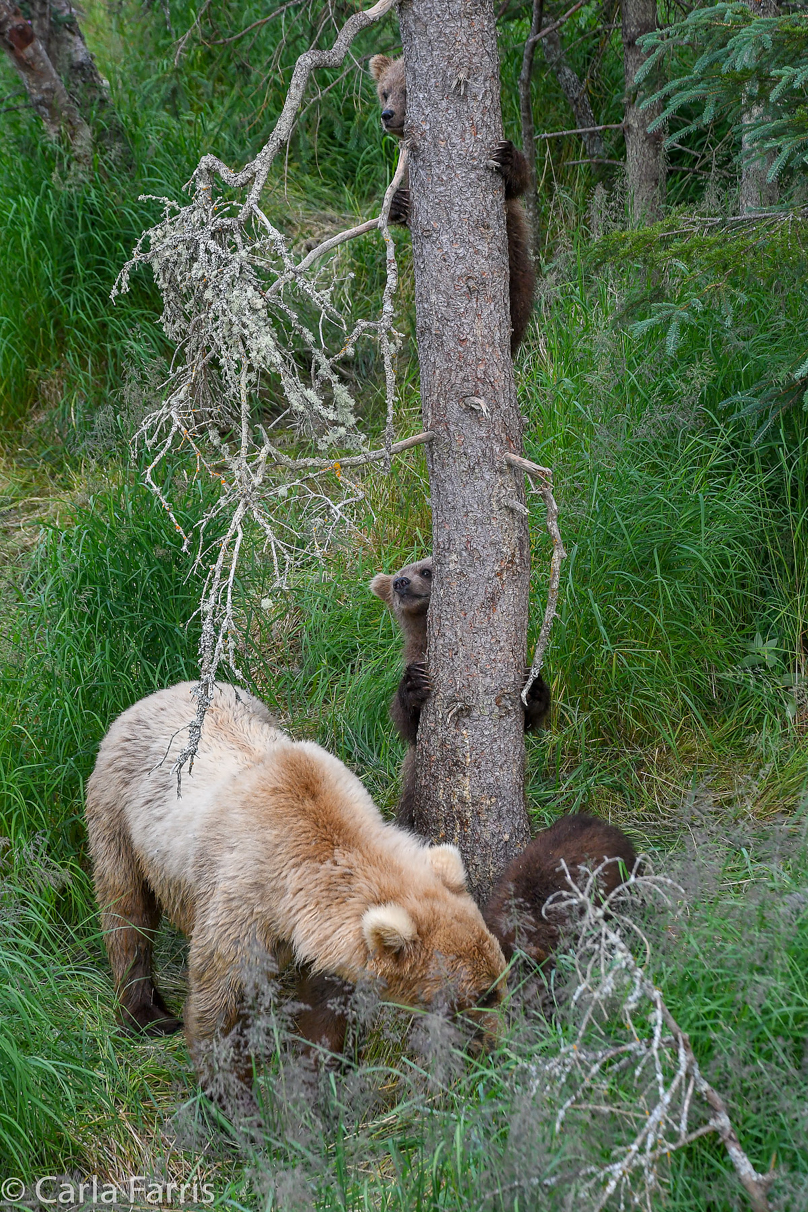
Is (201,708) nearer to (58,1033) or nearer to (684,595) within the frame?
(58,1033)

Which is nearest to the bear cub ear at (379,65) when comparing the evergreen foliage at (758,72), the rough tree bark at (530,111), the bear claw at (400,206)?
the rough tree bark at (530,111)

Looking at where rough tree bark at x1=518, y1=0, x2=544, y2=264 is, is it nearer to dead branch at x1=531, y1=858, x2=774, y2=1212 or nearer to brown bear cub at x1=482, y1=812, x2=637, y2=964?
brown bear cub at x1=482, y1=812, x2=637, y2=964

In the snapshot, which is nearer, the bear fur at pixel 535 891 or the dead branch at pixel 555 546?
the bear fur at pixel 535 891

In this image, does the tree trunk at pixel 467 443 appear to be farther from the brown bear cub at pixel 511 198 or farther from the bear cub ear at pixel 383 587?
the bear cub ear at pixel 383 587

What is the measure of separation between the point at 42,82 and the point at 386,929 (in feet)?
23.7

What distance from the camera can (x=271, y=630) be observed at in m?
5.77

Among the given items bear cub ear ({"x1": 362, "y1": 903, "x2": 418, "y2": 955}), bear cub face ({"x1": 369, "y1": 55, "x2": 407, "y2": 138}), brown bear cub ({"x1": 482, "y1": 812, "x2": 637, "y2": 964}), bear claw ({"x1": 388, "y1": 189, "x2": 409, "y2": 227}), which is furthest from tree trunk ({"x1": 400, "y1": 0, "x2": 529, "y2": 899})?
bear cub face ({"x1": 369, "y1": 55, "x2": 407, "y2": 138})

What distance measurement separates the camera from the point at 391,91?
575 cm

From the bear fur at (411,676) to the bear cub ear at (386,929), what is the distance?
3.62 feet

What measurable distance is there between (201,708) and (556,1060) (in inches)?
56.0

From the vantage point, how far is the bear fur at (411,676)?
3969 millimetres

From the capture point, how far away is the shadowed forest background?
2596 mm

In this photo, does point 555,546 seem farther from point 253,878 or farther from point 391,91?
point 391,91

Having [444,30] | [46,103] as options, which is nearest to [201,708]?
[444,30]
